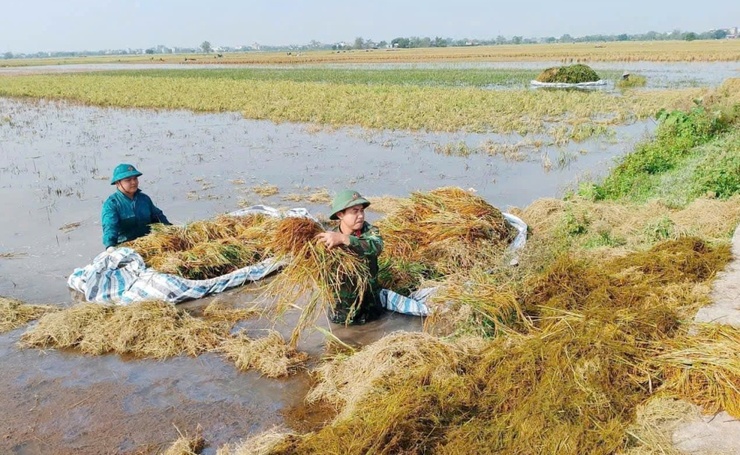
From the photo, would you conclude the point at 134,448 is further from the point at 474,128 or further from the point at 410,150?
the point at 474,128

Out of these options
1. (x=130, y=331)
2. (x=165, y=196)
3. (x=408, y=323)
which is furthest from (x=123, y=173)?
(x=165, y=196)

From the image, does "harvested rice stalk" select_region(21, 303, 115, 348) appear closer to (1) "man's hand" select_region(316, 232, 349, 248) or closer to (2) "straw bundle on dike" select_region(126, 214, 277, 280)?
(2) "straw bundle on dike" select_region(126, 214, 277, 280)

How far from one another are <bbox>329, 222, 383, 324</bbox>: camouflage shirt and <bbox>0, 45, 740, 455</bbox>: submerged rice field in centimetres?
16

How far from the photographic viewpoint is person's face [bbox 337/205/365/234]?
4.24m

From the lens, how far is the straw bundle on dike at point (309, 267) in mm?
3964

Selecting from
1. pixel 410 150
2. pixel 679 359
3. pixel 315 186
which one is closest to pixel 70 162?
pixel 315 186

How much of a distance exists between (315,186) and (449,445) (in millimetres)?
7438

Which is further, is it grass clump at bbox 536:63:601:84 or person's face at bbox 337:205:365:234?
grass clump at bbox 536:63:601:84

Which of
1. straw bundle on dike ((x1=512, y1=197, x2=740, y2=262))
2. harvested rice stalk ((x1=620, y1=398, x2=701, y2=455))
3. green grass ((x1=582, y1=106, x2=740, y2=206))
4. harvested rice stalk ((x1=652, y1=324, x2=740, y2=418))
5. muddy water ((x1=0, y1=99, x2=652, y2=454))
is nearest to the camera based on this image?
harvested rice stalk ((x1=620, y1=398, x2=701, y2=455))

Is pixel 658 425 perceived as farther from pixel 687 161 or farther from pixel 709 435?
pixel 687 161

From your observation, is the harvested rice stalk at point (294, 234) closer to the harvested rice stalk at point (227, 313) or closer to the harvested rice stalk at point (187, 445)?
the harvested rice stalk at point (227, 313)

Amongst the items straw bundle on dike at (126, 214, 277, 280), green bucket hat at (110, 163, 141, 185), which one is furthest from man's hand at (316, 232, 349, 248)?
green bucket hat at (110, 163, 141, 185)

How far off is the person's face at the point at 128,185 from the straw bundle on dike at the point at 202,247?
460 mm

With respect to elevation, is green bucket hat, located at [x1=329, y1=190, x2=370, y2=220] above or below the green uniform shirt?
above
